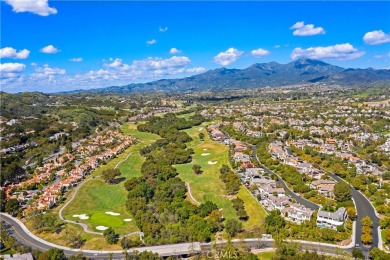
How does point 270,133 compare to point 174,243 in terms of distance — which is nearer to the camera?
point 174,243

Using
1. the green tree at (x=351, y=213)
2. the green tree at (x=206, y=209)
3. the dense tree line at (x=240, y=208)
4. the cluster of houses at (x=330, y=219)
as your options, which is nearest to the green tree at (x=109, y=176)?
the green tree at (x=206, y=209)

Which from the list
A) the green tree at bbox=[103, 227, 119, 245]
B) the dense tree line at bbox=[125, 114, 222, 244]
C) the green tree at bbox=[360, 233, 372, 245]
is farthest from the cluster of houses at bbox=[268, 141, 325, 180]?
the green tree at bbox=[103, 227, 119, 245]

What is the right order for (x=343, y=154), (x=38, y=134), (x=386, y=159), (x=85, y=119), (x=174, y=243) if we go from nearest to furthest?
(x=174, y=243), (x=386, y=159), (x=343, y=154), (x=38, y=134), (x=85, y=119)

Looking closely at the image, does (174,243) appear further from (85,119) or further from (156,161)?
(85,119)

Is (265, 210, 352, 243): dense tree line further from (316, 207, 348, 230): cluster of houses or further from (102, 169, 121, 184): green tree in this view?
(102, 169, 121, 184): green tree

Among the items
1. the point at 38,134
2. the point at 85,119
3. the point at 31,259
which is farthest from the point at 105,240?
the point at 85,119

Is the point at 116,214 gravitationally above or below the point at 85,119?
below

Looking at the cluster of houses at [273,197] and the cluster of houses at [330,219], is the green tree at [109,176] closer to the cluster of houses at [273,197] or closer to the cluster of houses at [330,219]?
the cluster of houses at [273,197]
